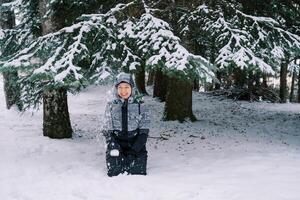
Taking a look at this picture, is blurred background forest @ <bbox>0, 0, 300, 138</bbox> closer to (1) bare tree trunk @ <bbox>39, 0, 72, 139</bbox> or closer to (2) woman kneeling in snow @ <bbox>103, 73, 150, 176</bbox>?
(1) bare tree trunk @ <bbox>39, 0, 72, 139</bbox>

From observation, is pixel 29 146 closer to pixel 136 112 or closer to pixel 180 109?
pixel 136 112

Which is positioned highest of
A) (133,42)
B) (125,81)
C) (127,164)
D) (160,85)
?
(133,42)

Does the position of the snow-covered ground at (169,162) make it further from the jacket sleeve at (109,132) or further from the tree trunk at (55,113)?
the jacket sleeve at (109,132)

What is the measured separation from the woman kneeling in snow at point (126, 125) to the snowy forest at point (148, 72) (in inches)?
19.8

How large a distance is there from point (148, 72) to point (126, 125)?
259 cm

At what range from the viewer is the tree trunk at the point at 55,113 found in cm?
1118

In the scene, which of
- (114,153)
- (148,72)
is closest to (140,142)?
(114,153)

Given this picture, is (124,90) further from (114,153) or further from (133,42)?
(133,42)

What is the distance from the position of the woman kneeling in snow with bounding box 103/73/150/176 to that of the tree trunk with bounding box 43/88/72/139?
3.43 m

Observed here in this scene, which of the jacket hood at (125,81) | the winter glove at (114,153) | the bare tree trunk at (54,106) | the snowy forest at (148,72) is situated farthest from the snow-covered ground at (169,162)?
the jacket hood at (125,81)

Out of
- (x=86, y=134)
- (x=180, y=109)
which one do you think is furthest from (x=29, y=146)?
(x=180, y=109)

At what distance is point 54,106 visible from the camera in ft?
36.8

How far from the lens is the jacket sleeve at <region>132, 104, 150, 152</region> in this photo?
7.98m

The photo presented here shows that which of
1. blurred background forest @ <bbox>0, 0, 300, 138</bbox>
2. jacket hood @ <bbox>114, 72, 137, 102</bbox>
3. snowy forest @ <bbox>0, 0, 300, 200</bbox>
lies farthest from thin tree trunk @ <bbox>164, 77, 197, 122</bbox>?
jacket hood @ <bbox>114, 72, 137, 102</bbox>
